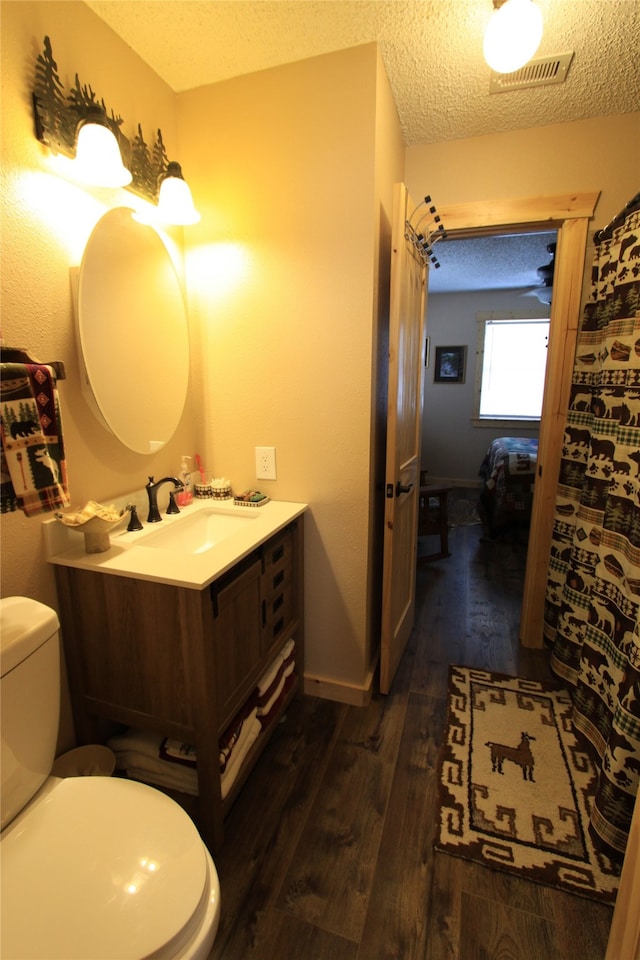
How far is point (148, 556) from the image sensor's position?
1272 millimetres

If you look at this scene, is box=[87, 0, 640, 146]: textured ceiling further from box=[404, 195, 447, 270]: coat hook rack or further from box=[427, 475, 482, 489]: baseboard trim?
Answer: box=[427, 475, 482, 489]: baseboard trim

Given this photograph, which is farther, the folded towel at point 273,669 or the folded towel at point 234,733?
the folded towel at point 273,669

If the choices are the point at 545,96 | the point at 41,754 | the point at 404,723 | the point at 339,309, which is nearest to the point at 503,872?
the point at 404,723

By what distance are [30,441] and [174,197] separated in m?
1.04

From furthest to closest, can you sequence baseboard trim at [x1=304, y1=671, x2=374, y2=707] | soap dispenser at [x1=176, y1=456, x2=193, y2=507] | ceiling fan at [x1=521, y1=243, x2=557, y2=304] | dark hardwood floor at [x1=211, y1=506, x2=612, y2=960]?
ceiling fan at [x1=521, y1=243, x2=557, y2=304] → baseboard trim at [x1=304, y1=671, x2=374, y2=707] → soap dispenser at [x1=176, y1=456, x2=193, y2=507] → dark hardwood floor at [x1=211, y1=506, x2=612, y2=960]

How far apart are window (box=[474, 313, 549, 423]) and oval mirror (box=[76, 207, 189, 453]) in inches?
184

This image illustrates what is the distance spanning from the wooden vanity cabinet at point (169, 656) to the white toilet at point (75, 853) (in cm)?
23

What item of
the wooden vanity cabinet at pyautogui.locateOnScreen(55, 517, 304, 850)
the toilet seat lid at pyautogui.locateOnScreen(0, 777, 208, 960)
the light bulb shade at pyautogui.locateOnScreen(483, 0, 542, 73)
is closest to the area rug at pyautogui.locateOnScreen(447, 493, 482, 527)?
the wooden vanity cabinet at pyautogui.locateOnScreen(55, 517, 304, 850)

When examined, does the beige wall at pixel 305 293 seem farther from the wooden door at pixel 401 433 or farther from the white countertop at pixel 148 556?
the white countertop at pixel 148 556

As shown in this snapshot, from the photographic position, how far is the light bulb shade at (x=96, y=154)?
3.95 feet

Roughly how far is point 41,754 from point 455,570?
9.40 feet

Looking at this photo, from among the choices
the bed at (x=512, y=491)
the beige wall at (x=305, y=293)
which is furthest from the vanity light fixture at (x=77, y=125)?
the bed at (x=512, y=491)

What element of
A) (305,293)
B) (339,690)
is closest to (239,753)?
(339,690)

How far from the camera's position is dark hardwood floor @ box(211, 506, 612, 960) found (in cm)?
112
